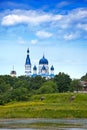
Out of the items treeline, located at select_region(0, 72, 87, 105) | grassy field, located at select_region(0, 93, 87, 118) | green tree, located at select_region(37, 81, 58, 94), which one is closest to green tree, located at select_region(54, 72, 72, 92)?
treeline, located at select_region(0, 72, 87, 105)

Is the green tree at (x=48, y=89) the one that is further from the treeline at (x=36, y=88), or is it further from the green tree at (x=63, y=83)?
the green tree at (x=63, y=83)

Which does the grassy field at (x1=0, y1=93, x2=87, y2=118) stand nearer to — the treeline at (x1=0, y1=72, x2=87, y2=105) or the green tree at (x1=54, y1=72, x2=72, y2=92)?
the treeline at (x1=0, y1=72, x2=87, y2=105)

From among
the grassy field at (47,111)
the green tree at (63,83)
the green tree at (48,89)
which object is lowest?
the grassy field at (47,111)

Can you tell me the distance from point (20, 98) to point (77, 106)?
3210 cm

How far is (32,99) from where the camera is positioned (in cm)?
14425

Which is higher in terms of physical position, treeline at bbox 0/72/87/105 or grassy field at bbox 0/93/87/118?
treeline at bbox 0/72/87/105

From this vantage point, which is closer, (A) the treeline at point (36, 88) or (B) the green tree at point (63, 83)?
(A) the treeline at point (36, 88)

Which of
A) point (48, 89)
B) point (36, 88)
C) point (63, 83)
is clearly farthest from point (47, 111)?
point (36, 88)

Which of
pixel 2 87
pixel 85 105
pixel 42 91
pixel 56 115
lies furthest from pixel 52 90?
pixel 56 115

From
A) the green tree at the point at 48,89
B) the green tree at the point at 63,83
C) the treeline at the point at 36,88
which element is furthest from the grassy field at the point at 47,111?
the green tree at the point at 63,83

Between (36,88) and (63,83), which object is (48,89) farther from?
(36,88)

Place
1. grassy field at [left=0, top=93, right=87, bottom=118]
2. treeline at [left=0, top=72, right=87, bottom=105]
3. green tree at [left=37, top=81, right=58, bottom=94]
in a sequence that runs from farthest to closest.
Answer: green tree at [left=37, top=81, right=58, bottom=94] → treeline at [left=0, top=72, right=87, bottom=105] → grassy field at [left=0, top=93, right=87, bottom=118]

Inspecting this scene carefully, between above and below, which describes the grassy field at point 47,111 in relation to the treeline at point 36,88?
below

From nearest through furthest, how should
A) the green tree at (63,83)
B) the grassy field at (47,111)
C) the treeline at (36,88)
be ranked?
the grassy field at (47,111) < the treeline at (36,88) < the green tree at (63,83)
